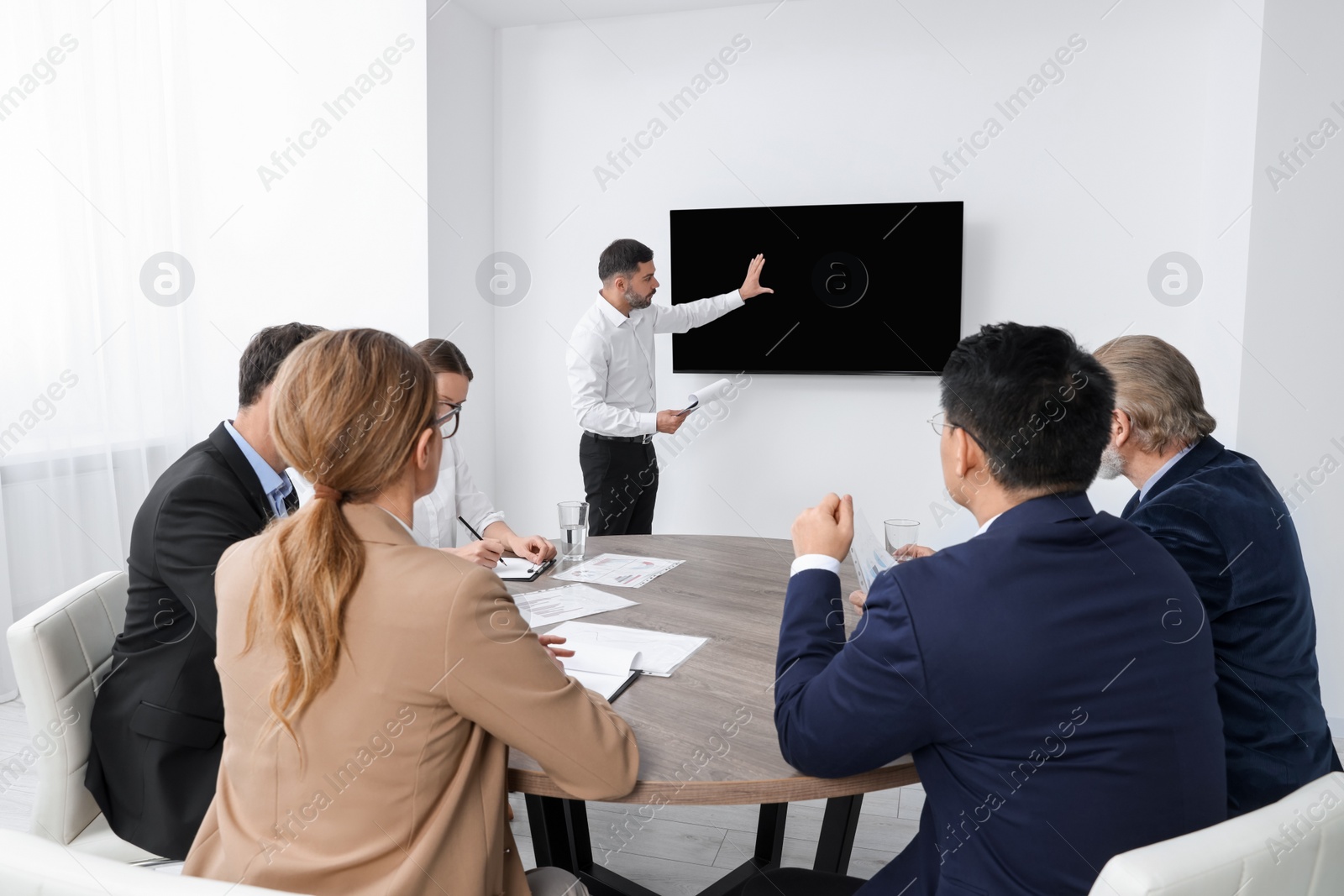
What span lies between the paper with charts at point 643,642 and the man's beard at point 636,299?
2381 millimetres

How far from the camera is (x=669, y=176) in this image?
4.32 metres

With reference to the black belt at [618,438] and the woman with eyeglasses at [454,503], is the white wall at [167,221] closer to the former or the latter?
the black belt at [618,438]

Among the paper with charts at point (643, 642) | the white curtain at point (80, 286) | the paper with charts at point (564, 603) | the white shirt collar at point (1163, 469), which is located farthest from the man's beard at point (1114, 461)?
the white curtain at point (80, 286)

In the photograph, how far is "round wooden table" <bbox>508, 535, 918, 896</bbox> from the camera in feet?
4.08

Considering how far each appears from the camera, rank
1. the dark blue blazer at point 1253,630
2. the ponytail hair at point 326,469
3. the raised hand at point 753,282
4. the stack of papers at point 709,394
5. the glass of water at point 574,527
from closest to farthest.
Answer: the ponytail hair at point 326,469
the dark blue blazer at point 1253,630
the glass of water at point 574,527
the stack of papers at point 709,394
the raised hand at point 753,282

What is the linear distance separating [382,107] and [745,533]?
102 inches

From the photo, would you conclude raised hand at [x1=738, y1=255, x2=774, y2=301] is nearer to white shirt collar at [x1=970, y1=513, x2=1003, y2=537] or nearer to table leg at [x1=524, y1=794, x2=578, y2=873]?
table leg at [x1=524, y1=794, x2=578, y2=873]

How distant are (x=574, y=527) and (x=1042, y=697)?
144cm

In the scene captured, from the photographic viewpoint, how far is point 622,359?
160 inches

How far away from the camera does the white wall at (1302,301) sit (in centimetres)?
313

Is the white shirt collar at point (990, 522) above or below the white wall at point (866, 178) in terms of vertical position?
below

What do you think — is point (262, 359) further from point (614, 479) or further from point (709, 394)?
point (709, 394)

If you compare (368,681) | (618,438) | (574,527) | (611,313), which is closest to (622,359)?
(611,313)

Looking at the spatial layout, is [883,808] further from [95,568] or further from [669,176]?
[95,568]
